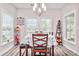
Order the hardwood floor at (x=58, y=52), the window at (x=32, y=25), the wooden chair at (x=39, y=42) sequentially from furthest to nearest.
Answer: the window at (x=32, y=25) → the hardwood floor at (x=58, y=52) → the wooden chair at (x=39, y=42)

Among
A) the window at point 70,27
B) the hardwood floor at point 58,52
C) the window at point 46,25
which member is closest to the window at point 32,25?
the window at point 46,25

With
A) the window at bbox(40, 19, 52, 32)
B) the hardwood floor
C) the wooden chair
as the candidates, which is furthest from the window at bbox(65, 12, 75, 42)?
the wooden chair

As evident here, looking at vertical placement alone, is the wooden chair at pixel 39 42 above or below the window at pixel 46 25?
below

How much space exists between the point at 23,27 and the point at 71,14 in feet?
4.21

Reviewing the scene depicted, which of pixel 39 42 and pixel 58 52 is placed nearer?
pixel 39 42

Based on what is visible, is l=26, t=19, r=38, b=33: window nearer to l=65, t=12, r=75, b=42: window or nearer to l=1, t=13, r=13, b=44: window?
l=1, t=13, r=13, b=44: window

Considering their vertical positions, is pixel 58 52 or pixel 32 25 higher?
pixel 32 25

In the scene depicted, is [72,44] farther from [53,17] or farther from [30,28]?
[30,28]

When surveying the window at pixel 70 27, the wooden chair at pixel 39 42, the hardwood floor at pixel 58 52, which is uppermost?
the window at pixel 70 27

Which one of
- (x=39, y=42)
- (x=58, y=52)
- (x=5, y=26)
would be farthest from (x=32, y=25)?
(x=39, y=42)

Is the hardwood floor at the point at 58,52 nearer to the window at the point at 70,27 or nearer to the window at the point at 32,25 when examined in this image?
the window at the point at 70,27

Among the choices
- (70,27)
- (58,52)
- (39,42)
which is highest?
(70,27)

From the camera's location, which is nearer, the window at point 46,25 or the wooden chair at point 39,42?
the wooden chair at point 39,42

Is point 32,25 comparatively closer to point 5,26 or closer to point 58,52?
point 5,26
